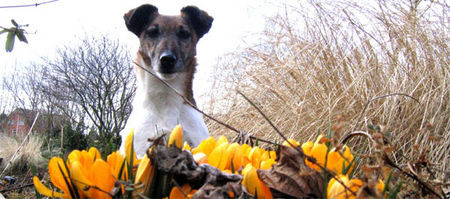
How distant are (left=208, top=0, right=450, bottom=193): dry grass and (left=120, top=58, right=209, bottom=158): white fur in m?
0.79

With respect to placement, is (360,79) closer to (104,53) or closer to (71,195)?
(71,195)

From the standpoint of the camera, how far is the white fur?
6.82 ft

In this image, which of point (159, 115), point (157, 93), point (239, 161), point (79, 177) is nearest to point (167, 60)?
point (157, 93)

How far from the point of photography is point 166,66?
97.5 inches

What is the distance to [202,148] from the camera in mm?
707

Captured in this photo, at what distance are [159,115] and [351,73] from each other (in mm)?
1637

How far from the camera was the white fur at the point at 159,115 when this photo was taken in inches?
81.8

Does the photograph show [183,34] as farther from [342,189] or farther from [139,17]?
[342,189]

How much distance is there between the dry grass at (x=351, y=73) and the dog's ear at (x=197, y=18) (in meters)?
0.77

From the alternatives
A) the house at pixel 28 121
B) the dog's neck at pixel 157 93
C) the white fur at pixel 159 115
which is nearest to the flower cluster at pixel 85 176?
the white fur at pixel 159 115

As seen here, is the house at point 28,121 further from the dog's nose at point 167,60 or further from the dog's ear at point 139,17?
the dog's nose at point 167,60

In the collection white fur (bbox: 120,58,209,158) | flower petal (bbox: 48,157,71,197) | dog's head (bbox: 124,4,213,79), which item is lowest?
white fur (bbox: 120,58,209,158)

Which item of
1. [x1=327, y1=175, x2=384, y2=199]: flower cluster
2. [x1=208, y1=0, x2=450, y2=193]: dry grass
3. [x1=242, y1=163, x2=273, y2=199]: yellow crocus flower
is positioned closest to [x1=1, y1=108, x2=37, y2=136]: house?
[x1=208, y1=0, x2=450, y2=193]: dry grass

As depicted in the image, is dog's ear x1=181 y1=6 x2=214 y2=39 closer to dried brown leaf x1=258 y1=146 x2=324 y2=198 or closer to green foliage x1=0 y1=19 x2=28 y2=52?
green foliage x1=0 y1=19 x2=28 y2=52
